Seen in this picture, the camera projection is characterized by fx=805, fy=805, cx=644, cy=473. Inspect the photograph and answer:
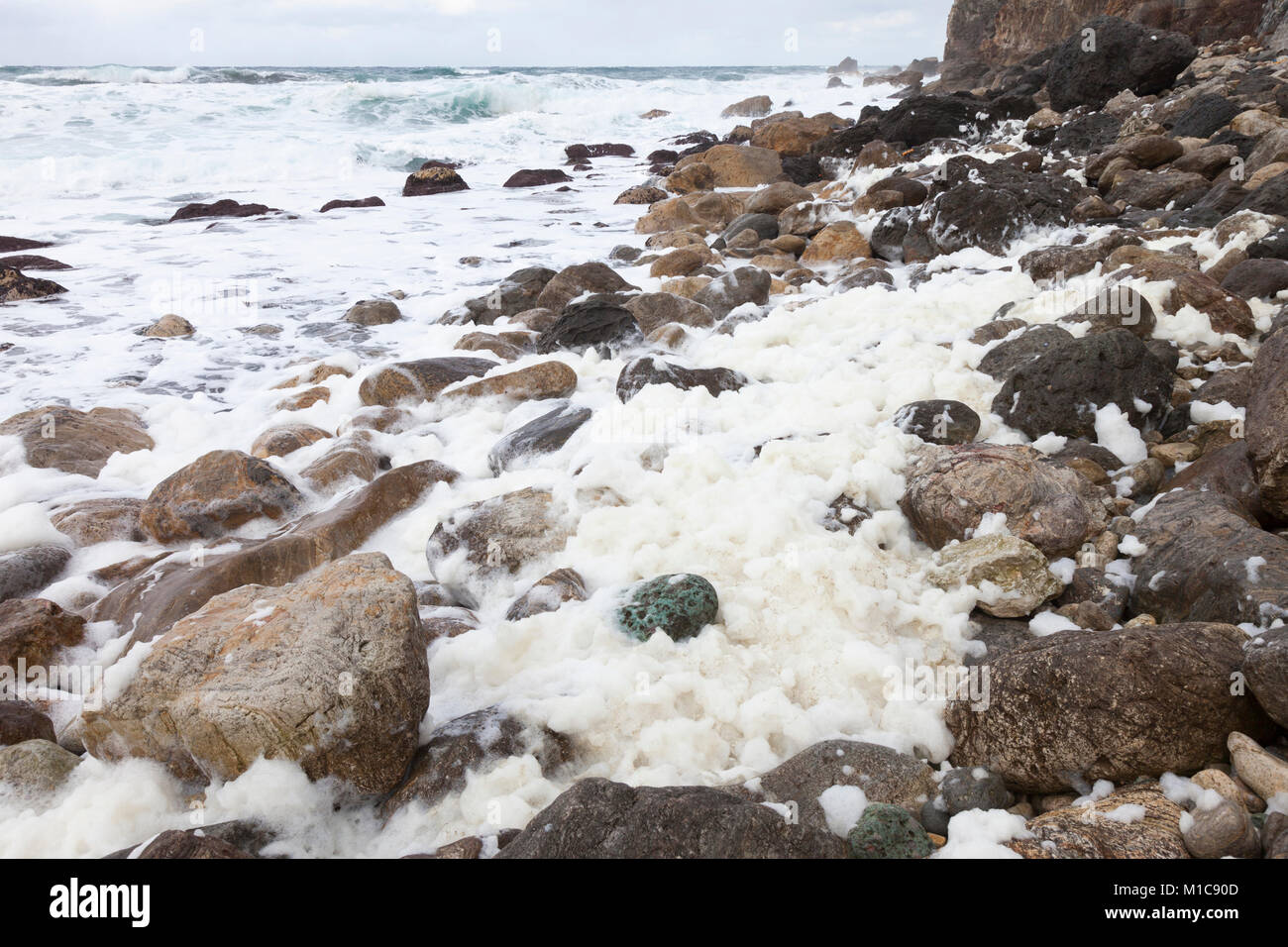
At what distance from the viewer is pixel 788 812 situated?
97.0 inches

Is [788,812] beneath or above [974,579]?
beneath

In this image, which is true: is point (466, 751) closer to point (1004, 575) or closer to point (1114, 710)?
point (1114, 710)

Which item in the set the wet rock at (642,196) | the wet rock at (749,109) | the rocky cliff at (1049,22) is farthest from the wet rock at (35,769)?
the wet rock at (749,109)

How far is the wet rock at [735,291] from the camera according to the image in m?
8.13

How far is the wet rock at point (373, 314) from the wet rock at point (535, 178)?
1127cm

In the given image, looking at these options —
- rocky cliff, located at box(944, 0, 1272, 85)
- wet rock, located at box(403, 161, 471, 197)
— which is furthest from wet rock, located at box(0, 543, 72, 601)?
rocky cliff, located at box(944, 0, 1272, 85)

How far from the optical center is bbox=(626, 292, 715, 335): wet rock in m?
7.70

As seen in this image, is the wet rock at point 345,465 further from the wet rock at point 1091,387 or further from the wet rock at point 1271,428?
the wet rock at point 1271,428

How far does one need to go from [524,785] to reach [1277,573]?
274 centimetres

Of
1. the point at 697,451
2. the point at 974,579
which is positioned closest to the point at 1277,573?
the point at 974,579

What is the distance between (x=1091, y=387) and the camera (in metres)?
4.55

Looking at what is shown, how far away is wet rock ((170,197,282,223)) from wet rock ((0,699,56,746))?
14.3 m

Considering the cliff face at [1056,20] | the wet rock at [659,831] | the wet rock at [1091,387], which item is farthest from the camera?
the cliff face at [1056,20]
